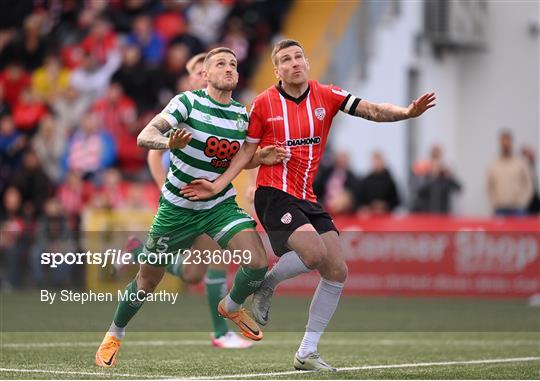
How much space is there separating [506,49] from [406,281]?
34.9 ft

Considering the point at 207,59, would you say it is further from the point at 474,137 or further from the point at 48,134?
the point at 474,137

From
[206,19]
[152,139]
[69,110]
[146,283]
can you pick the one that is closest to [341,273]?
[146,283]

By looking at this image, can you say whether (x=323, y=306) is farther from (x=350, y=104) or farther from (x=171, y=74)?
(x=171, y=74)

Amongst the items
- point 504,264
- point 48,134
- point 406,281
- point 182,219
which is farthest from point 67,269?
point 182,219

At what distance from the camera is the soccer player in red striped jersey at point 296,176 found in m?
9.24

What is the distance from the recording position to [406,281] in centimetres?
1883

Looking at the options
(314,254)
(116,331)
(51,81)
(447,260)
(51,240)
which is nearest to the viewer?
(314,254)

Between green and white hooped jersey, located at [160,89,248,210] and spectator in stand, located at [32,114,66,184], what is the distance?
1116 cm

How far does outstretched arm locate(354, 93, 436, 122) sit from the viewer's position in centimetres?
906

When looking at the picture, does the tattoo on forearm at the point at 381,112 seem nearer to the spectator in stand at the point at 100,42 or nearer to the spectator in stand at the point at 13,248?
the spectator in stand at the point at 13,248

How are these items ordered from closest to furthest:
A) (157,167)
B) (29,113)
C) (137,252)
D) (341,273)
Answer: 1. (341,273)
2. (137,252)
3. (157,167)
4. (29,113)

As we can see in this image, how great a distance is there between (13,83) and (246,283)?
43.2 feet

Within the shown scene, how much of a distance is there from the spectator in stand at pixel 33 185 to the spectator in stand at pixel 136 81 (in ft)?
5.99

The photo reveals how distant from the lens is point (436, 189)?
20.7 m
